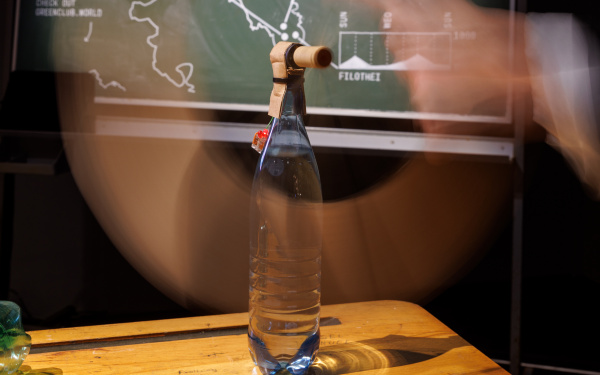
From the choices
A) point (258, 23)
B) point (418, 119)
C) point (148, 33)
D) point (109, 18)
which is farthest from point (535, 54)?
point (109, 18)

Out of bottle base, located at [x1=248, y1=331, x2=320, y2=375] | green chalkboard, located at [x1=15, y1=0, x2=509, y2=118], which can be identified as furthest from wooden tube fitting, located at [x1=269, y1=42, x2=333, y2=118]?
green chalkboard, located at [x1=15, y1=0, x2=509, y2=118]

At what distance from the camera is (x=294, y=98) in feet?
2.31

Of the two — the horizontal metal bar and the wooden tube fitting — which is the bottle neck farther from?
the horizontal metal bar

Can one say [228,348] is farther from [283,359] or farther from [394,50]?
[394,50]

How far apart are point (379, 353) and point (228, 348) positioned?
0.21 m

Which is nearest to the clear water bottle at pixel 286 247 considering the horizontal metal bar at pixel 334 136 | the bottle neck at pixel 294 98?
the bottle neck at pixel 294 98

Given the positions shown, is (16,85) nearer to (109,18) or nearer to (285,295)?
(109,18)

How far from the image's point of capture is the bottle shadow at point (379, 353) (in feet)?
2.43

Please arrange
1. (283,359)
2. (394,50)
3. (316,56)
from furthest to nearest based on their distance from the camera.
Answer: (394,50) → (283,359) → (316,56)

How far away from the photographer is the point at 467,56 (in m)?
1.57

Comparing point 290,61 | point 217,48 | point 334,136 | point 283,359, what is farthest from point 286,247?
point 217,48

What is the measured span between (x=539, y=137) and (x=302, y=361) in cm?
127

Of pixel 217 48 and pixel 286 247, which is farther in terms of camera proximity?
pixel 217 48

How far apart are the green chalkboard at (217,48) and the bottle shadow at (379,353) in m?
0.91
